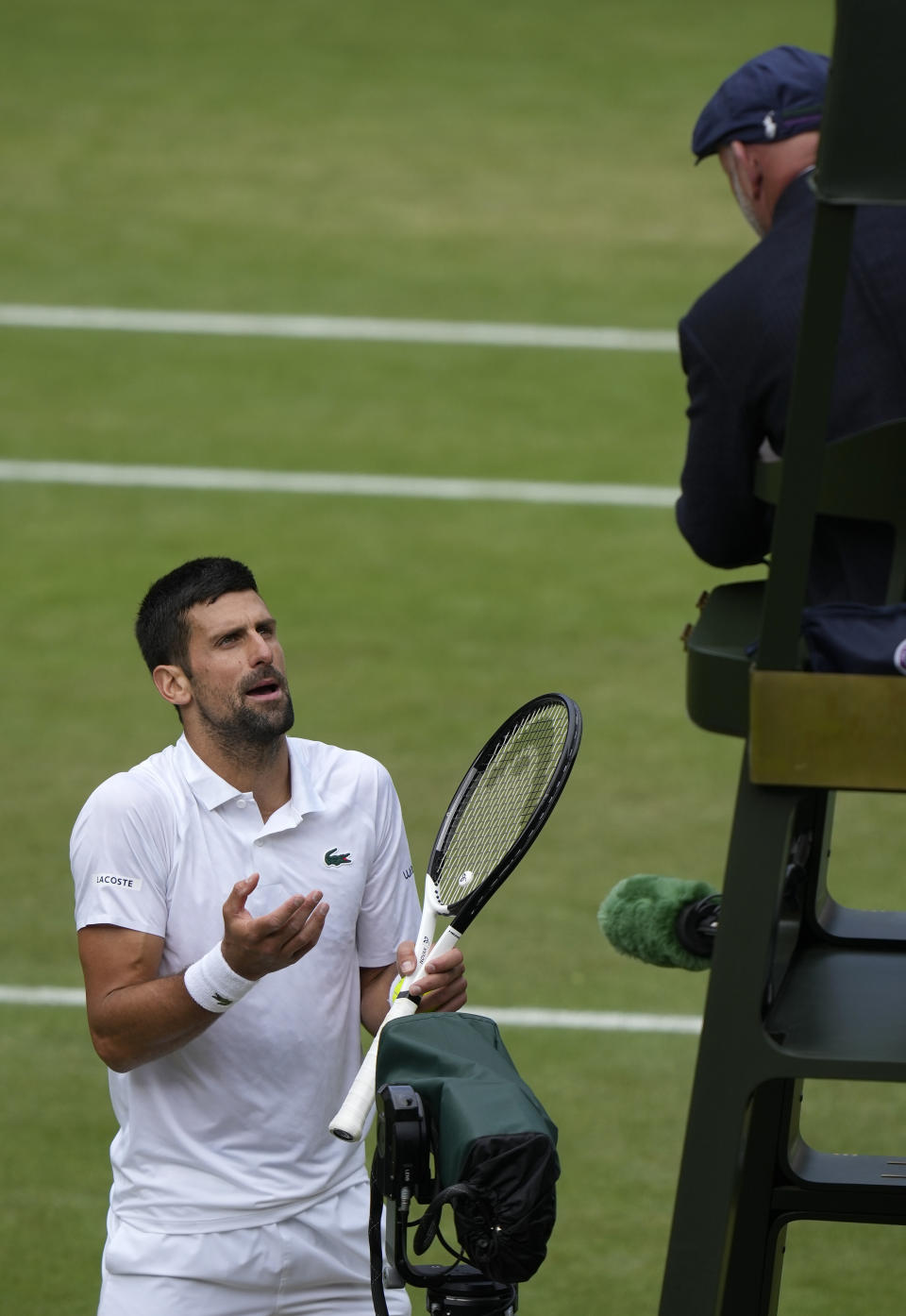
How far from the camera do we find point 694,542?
4422mm

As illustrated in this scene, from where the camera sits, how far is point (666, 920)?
15.1ft

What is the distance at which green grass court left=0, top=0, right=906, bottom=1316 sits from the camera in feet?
25.4

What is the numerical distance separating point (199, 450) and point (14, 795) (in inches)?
162

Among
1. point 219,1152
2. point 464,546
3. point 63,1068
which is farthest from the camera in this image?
point 464,546

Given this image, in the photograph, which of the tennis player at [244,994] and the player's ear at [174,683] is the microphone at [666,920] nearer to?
the tennis player at [244,994]

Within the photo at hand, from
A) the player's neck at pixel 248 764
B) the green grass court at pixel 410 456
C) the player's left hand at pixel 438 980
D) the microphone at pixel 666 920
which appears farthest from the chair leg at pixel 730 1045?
the green grass court at pixel 410 456

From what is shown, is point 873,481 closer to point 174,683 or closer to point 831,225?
point 831,225

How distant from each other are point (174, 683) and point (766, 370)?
1354mm

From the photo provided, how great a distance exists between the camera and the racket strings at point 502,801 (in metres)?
4.21

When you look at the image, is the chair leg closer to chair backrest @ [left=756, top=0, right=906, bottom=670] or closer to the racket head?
chair backrest @ [left=756, top=0, right=906, bottom=670]

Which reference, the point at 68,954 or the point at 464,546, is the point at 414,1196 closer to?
the point at 68,954

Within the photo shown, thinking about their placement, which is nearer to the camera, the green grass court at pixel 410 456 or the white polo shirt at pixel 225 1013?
the white polo shirt at pixel 225 1013

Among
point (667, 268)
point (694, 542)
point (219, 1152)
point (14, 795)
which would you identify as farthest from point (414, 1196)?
point (667, 268)

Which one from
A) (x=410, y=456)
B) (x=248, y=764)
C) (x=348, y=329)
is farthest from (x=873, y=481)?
(x=348, y=329)
